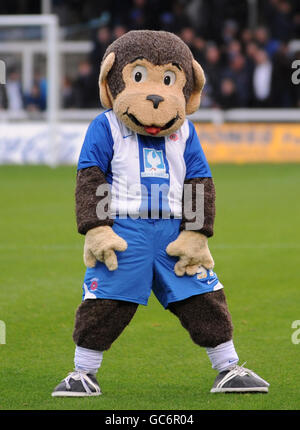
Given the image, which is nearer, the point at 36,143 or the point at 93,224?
the point at 93,224

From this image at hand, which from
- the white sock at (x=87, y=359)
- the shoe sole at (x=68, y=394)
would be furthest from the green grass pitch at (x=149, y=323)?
the white sock at (x=87, y=359)

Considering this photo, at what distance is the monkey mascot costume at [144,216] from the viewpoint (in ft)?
14.9

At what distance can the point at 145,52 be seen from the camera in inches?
185

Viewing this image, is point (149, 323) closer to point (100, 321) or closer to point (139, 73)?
point (100, 321)

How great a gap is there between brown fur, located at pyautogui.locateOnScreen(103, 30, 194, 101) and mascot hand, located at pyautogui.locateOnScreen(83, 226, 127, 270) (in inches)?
27.6

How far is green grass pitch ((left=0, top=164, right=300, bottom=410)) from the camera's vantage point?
4.65 meters

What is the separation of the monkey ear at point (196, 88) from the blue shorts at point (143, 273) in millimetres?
621

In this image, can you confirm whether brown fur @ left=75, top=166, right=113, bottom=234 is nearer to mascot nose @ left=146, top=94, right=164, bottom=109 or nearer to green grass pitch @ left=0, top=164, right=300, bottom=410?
mascot nose @ left=146, top=94, right=164, bottom=109

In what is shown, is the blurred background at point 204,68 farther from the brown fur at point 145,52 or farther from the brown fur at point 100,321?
the brown fur at point 100,321

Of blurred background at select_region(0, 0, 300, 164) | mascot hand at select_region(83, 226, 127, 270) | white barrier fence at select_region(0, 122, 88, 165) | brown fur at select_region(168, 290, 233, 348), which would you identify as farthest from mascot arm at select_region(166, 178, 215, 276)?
white barrier fence at select_region(0, 122, 88, 165)

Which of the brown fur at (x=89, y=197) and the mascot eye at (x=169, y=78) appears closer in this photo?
the brown fur at (x=89, y=197)

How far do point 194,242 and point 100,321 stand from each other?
59cm

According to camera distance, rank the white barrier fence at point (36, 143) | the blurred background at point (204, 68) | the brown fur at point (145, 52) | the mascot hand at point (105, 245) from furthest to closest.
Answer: the blurred background at point (204, 68)
the white barrier fence at point (36, 143)
the brown fur at point (145, 52)
the mascot hand at point (105, 245)

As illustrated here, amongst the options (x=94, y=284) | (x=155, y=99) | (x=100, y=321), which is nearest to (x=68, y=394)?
(x=100, y=321)
